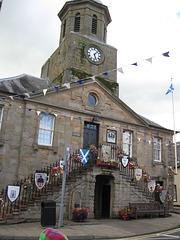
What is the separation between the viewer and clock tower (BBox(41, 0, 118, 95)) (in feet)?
66.7

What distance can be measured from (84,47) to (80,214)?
1469 centimetres

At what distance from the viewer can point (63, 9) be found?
23.1 m

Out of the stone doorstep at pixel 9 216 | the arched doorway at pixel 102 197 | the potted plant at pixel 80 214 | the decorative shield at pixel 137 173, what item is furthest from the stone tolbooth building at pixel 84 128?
the stone doorstep at pixel 9 216

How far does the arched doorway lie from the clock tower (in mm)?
8395

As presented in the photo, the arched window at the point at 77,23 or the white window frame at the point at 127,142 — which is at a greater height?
the arched window at the point at 77,23

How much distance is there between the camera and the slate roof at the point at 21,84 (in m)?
14.3

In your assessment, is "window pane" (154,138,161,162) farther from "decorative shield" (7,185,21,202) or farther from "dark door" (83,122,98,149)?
"decorative shield" (7,185,21,202)

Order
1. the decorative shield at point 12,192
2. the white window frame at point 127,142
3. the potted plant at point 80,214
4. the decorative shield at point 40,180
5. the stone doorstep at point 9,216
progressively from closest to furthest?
the decorative shield at point 12,192, the stone doorstep at point 9,216, the potted plant at point 80,214, the decorative shield at point 40,180, the white window frame at point 127,142

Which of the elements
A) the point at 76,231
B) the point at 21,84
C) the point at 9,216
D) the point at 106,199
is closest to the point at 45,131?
the point at 21,84

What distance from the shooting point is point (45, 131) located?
14.5 m

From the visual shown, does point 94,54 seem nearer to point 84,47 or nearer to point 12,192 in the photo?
point 84,47

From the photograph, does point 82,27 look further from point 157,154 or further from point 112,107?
point 157,154

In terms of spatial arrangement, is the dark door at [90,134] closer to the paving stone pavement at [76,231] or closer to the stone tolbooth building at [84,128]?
the stone tolbooth building at [84,128]

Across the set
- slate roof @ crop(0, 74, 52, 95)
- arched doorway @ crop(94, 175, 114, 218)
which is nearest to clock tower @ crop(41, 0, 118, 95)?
slate roof @ crop(0, 74, 52, 95)
